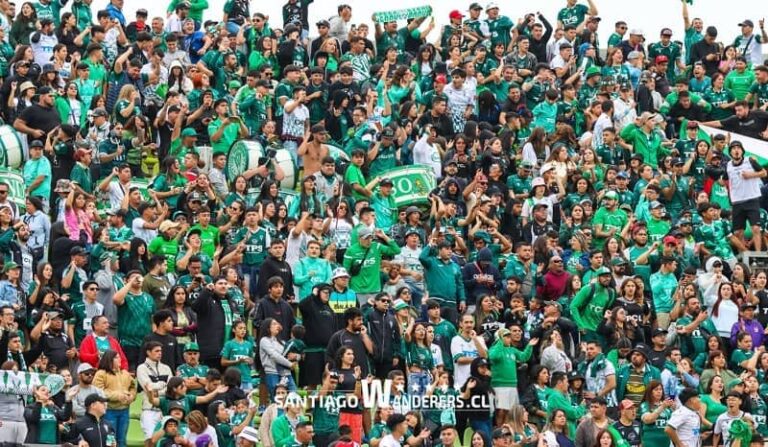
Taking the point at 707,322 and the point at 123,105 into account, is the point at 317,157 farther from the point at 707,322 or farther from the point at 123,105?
the point at 707,322

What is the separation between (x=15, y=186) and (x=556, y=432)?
7.78 metres

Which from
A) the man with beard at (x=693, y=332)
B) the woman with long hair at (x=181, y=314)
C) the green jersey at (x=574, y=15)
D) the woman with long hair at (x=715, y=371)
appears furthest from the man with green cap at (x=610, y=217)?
the green jersey at (x=574, y=15)

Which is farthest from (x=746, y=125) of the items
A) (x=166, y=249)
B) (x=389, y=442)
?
(x=389, y=442)

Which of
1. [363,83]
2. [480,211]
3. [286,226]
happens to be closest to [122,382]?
[286,226]

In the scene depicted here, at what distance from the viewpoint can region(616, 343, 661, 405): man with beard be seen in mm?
29609

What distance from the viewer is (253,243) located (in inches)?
1216

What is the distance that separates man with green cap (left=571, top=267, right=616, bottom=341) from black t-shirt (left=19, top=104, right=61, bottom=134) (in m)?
7.44

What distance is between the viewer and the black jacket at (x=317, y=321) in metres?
29.2

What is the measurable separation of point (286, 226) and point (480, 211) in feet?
8.86

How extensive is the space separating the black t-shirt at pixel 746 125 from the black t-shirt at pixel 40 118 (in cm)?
1043

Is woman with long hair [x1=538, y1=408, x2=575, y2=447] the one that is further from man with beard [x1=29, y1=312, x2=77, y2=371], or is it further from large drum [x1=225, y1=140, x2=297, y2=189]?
large drum [x1=225, y1=140, x2=297, y2=189]

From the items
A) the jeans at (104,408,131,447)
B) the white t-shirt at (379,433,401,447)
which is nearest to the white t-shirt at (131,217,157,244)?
the jeans at (104,408,131,447)

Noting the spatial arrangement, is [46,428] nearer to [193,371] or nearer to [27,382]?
[27,382]

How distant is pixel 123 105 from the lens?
34375 mm
